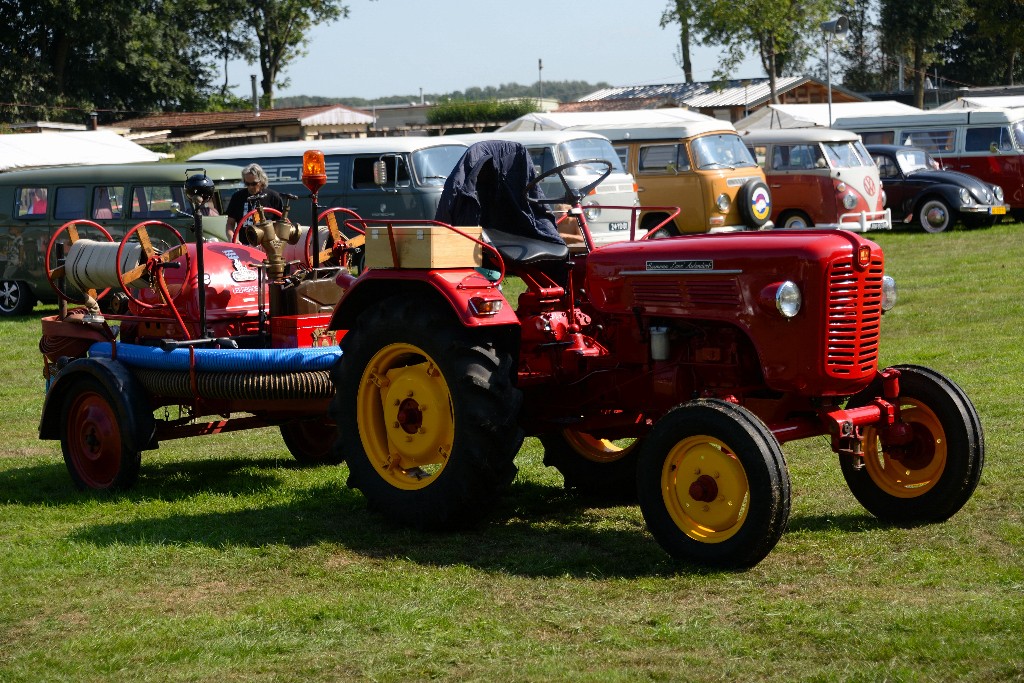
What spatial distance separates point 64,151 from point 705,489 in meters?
24.8

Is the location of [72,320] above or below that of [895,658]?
above

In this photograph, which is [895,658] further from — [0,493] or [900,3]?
[900,3]

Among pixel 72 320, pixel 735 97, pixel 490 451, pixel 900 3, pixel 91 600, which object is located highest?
pixel 900 3

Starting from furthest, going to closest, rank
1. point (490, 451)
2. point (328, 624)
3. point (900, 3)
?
point (900, 3), point (490, 451), point (328, 624)

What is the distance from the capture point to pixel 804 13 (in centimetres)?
3644

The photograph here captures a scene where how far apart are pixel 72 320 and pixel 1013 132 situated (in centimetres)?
2048

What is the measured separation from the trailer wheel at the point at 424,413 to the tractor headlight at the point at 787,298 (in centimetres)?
135

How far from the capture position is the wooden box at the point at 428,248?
6.12 m

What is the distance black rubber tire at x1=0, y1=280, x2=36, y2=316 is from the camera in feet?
57.6

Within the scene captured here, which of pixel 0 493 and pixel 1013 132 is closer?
pixel 0 493

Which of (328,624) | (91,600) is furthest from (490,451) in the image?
(91,600)

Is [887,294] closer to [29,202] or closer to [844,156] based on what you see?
[29,202]

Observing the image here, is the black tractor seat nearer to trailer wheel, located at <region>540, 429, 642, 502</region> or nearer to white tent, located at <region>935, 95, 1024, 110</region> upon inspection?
trailer wheel, located at <region>540, 429, 642, 502</region>

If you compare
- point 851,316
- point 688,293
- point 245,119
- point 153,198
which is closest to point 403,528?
point 688,293
